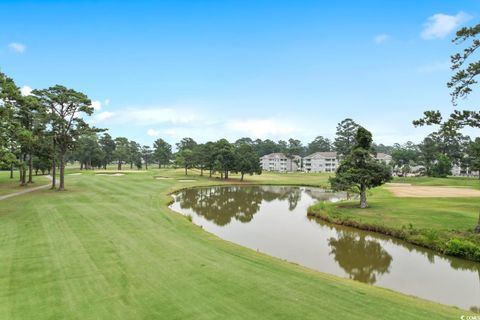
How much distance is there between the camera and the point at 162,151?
118750 millimetres

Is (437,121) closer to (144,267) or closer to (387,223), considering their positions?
(387,223)

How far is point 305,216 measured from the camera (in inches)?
1136

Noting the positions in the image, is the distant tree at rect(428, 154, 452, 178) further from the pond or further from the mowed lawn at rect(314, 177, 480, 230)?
the pond

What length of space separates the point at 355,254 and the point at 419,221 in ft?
27.6

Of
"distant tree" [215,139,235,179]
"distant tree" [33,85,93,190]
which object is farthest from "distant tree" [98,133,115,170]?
"distant tree" [33,85,93,190]

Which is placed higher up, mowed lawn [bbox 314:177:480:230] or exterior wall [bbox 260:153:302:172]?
exterior wall [bbox 260:153:302:172]

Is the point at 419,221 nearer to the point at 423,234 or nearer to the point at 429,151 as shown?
the point at 423,234

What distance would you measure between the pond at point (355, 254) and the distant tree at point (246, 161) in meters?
38.7

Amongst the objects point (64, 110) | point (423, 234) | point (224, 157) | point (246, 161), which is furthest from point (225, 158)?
point (423, 234)

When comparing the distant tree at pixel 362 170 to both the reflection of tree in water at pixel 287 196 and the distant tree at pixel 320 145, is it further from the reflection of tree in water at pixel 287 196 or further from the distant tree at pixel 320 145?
the distant tree at pixel 320 145

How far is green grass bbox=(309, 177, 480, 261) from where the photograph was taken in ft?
57.1

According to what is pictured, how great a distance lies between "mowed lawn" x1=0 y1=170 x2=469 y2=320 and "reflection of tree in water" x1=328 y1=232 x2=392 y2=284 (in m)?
3.56

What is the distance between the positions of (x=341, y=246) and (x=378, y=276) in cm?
493

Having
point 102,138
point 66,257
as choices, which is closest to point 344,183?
point 66,257
